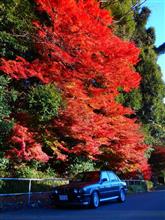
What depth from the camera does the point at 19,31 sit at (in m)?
22.4

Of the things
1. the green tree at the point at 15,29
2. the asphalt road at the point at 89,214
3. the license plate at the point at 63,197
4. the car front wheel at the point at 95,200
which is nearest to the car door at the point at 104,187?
the car front wheel at the point at 95,200

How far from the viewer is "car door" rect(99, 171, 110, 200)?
17906 mm

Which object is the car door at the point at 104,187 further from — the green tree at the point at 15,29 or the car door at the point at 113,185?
the green tree at the point at 15,29

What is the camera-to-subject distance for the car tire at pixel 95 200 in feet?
56.0

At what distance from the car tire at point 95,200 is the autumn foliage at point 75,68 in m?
3.86

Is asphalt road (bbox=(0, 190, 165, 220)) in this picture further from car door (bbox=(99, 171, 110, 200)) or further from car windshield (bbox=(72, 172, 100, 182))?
car windshield (bbox=(72, 172, 100, 182))

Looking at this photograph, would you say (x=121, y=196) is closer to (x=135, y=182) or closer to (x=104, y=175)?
(x=104, y=175)

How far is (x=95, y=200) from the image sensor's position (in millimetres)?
17266

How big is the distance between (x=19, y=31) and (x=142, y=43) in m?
23.1

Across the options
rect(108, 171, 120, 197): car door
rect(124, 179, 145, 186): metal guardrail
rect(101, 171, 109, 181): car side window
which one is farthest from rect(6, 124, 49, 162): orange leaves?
rect(124, 179, 145, 186): metal guardrail

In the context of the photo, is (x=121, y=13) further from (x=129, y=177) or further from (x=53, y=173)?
(x=53, y=173)

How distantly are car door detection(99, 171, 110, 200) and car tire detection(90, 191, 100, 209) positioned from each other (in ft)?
1.17

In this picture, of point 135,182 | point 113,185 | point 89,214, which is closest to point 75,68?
point 113,185

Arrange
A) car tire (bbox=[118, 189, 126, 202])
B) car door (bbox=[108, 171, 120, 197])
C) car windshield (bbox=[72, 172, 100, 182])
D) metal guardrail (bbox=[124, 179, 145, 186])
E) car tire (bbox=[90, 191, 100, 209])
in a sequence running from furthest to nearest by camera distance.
→ metal guardrail (bbox=[124, 179, 145, 186]), car tire (bbox=[118, 189, 126, 202]), car door (bbox=[108, 171, 120, 197]), car windshield (bbox=[72, 172, 100, 182]), car tire (bbox=[90, 191, 100, 209])
